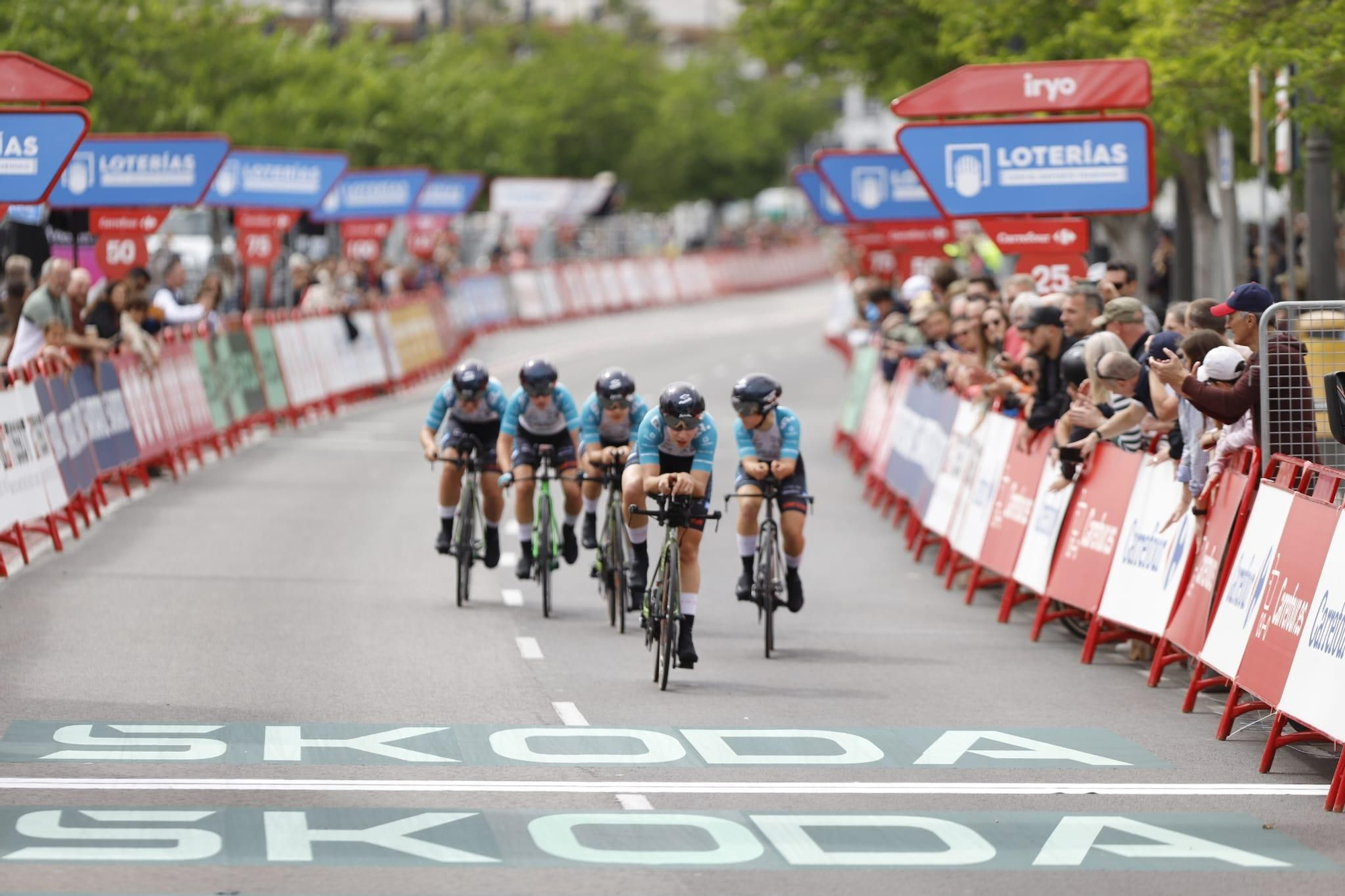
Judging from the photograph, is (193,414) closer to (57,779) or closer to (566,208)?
(57,779)

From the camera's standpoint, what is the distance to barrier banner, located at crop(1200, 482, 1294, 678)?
1172 centimetres

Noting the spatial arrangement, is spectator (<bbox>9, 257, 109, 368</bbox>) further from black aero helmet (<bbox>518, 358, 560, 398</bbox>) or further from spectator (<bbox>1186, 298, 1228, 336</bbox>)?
spectator (<bbox>1186, 298, 1228, 336</bbox>)

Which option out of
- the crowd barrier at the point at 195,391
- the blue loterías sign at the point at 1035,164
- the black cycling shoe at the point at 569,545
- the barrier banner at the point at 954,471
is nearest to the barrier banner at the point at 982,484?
the barrier banner at the point at 954,471

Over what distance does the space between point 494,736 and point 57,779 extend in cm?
221

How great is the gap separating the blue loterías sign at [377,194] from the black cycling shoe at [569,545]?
26.2 m

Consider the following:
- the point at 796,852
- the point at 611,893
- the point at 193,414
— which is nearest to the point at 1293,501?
the point at 796,852

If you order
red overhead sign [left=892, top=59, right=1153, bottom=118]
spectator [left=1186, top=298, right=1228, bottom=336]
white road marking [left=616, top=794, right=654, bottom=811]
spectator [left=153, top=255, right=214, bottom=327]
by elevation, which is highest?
red overhead sign [left=892, top=59, right=1153, bottom=118]

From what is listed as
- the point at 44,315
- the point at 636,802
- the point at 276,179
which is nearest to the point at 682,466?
the point at 636,802

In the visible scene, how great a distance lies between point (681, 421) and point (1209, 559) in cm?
303

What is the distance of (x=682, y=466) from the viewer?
1433 centimetres

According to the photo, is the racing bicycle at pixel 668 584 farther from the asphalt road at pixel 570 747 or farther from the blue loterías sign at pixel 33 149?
the blue loterías sign at pixel 33 149

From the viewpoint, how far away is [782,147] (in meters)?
99.8

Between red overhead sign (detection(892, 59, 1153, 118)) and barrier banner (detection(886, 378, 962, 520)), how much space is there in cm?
241

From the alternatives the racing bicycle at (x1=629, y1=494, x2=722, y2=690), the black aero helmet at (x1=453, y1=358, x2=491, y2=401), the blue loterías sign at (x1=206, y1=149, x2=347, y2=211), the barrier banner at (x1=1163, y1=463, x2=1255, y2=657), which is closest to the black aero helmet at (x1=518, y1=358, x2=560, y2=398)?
the black aero helmet at (x1=453, y1=358, x2=491, y2=401)
